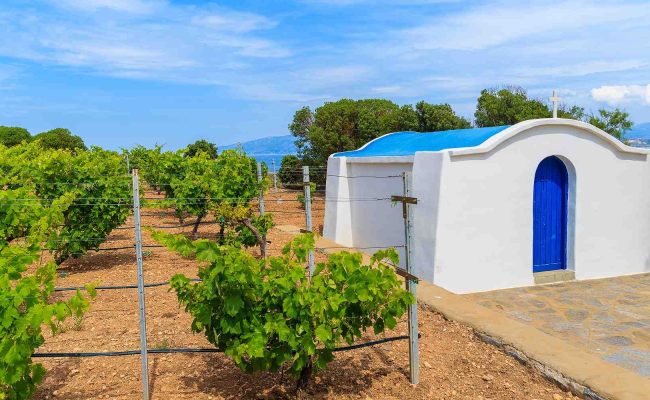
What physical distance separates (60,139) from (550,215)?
39.0 m

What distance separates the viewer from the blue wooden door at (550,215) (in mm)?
9336

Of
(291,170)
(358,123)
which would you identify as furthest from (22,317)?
(291,170)

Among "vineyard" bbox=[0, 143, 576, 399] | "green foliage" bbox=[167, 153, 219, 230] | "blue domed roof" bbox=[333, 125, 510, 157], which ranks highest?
"blue domed roof" bbox=[333, 125, 510, 157]

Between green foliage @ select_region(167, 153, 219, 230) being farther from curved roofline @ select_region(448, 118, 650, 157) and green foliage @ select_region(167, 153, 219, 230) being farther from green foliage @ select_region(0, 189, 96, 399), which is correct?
green foliage @ select_region(0, 189, 96, 399)

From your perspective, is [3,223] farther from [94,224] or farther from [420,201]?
[420,201]

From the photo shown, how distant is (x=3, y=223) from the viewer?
6.47 metres

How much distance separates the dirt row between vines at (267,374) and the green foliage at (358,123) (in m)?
16.9

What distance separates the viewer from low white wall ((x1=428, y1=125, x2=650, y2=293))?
8.55 meters

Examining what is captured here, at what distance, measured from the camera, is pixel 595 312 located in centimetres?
745

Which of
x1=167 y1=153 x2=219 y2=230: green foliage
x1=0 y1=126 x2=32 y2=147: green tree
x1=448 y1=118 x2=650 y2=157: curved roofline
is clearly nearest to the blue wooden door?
x1=448 y1=118 x2=650 y2=157: curved roofline

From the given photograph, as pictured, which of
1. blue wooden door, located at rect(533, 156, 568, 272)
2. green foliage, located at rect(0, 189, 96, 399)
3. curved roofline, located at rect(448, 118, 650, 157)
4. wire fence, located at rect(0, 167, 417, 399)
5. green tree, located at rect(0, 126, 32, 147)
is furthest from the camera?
green tree, located at rect(0, 126, 32, 147)

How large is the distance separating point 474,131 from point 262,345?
23.8 ft

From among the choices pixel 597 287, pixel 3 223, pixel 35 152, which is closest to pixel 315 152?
pixel 35 152

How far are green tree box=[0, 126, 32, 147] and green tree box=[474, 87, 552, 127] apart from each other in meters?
35.9
